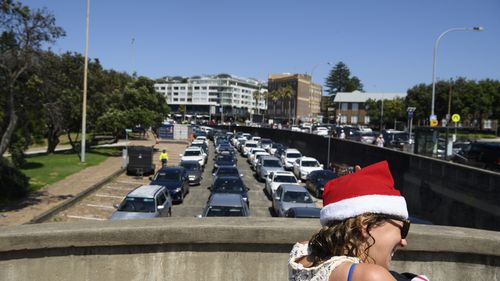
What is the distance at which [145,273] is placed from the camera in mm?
4004

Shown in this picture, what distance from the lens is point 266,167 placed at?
32.2 metres

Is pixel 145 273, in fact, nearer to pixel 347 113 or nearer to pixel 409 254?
pixel 409 254

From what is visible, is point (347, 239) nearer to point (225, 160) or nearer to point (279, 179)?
point (279, 179)

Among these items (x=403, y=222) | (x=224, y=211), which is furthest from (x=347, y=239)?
(x=224, y=211)

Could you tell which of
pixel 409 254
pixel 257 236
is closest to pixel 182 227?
pixel 257 236

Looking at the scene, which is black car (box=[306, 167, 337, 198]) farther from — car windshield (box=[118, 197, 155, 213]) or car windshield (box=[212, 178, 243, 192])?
car windshield (box=[118, 197, 155, 213])

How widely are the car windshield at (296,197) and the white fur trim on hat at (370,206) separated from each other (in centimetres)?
1788

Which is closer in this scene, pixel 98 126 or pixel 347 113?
pixel 98 126

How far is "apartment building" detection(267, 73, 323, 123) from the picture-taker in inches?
5773

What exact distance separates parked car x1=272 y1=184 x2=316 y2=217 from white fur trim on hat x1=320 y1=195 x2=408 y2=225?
16934 millimetres

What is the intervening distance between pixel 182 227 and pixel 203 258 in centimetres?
32

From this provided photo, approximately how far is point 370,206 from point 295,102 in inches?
5742

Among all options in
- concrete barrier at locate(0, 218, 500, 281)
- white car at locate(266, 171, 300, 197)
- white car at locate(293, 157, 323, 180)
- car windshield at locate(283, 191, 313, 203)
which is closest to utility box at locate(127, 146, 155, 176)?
white car at locate(266, 171, 300, 197)

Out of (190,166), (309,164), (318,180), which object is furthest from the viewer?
(309,164)
